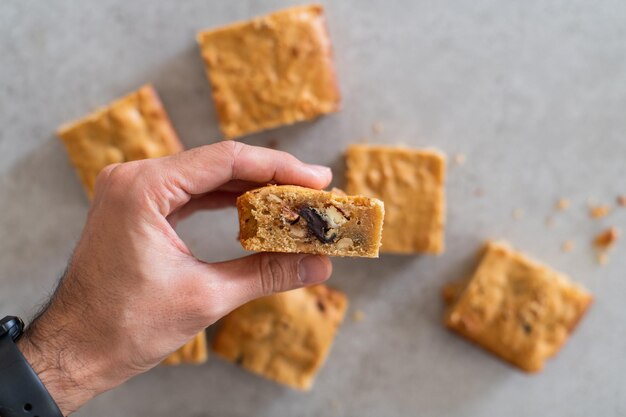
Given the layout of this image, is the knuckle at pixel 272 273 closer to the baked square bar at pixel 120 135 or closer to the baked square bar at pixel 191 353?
the baked square bar at pixel 191 353

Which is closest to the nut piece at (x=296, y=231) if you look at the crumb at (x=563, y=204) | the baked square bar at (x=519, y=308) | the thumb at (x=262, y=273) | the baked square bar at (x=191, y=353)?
the thumb at (x=262, y=273)

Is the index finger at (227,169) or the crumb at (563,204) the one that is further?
the crumb at (563,204)

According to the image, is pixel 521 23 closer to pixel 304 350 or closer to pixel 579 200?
pixel 579 200

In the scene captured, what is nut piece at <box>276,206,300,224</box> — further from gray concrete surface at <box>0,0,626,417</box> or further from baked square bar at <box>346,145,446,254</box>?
gray concrete surface at <box>0,0,626,417</box>

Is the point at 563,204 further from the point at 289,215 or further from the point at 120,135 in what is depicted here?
the point at 120,135

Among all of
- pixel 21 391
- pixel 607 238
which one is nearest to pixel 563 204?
pixel 607 238

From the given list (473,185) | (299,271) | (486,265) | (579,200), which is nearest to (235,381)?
(299,271)
